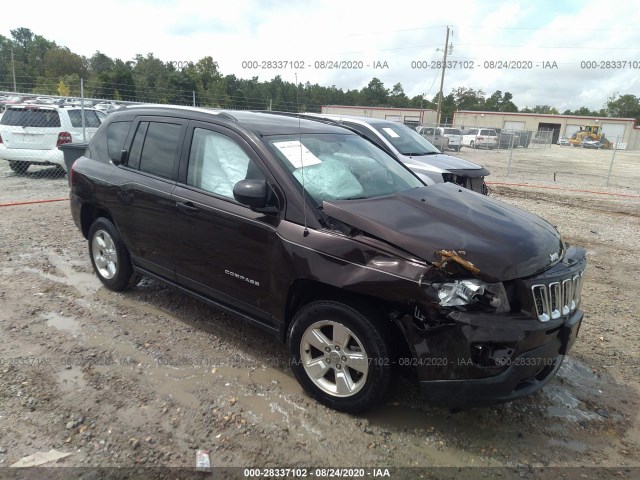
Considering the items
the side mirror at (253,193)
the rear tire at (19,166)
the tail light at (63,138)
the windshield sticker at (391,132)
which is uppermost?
the windshield sticker at (391,132)

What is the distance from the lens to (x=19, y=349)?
12.0 ft

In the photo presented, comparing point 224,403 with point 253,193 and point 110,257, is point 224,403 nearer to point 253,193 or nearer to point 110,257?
point 253,193

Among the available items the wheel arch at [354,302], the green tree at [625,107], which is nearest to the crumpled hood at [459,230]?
the wheel arch at [354,302]

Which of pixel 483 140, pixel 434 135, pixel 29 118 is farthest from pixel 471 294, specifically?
pixel 483 140

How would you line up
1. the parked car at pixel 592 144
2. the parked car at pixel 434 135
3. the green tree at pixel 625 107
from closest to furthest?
the parked car at pixel 434 135 < the parked car at pixel 592 144 < the green tree at pixel 625 107

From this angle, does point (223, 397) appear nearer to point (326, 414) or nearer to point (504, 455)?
point (326, 414)

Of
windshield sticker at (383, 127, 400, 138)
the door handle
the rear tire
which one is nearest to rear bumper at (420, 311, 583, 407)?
the door handle

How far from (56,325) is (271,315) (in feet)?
7.04

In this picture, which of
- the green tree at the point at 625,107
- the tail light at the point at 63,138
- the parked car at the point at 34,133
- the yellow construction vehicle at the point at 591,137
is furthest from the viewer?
the green tree at the point at 625,107

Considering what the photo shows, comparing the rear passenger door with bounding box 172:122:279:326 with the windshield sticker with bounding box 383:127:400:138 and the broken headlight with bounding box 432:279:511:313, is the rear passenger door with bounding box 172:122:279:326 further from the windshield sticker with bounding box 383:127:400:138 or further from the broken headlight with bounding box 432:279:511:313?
the windshield sticker with bounding box 383:127:400:138

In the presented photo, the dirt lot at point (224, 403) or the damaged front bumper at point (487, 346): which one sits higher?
the damaged front bumper at point (487, 346)

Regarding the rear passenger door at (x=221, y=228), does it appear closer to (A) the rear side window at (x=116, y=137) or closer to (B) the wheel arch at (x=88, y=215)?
(A) the rear side window at (x=116, y=137)

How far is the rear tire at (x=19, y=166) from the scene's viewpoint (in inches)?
459

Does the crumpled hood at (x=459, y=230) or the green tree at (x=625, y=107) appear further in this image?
the green tree at (x=625, y=107)
